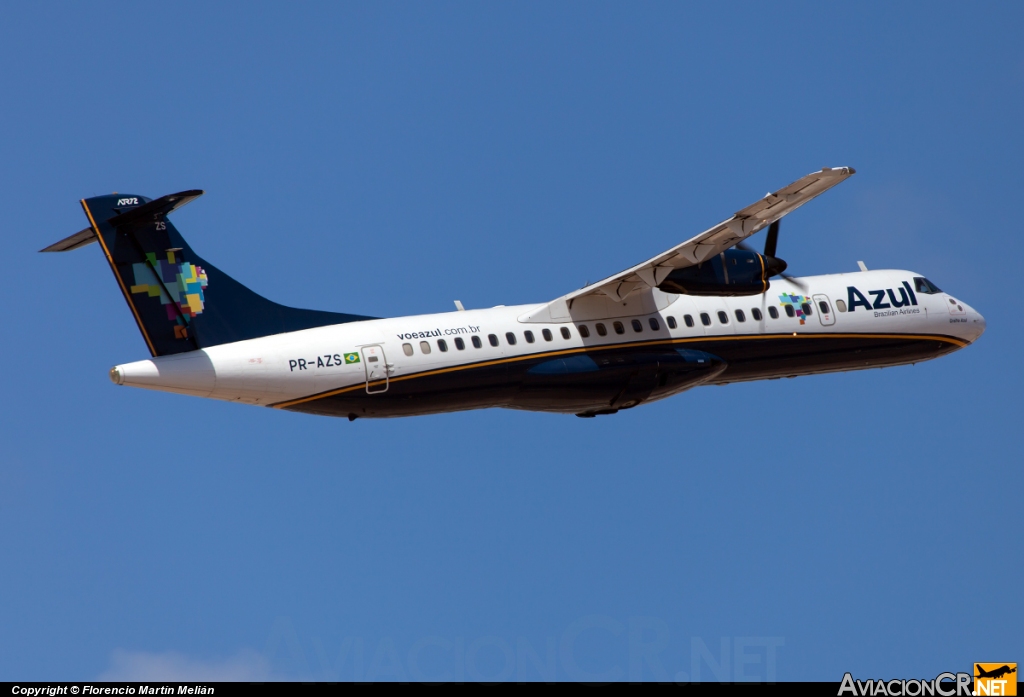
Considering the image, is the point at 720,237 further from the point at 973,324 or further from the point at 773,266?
the point at 973,324

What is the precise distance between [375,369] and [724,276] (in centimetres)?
752

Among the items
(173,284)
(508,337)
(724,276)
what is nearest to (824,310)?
(724,276)

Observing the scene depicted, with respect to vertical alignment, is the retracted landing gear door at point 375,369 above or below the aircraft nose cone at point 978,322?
below

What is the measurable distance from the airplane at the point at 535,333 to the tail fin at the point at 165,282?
3 centimetres

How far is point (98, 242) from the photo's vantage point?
2772 cm

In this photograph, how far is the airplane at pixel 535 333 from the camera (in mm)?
27906

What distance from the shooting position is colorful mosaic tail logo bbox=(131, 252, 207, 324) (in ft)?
91.5

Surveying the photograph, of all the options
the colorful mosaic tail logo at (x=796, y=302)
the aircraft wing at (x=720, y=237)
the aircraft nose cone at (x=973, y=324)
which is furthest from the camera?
the aircraft nose cone at (x=973, y=324)

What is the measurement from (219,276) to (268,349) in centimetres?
177

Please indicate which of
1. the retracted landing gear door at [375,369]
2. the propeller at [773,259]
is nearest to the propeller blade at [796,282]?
the propeller at [773,259]

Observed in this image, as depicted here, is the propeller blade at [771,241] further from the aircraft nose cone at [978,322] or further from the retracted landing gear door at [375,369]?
the retracted landing gear door at [375,369]

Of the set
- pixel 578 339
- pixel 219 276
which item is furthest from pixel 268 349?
pixel 578 339

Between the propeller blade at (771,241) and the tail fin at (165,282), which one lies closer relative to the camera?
the tail fin at (165,282)

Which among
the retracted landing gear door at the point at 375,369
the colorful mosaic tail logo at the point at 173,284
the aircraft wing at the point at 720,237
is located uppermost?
the aircraft wing at the point at 720,237
